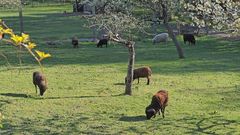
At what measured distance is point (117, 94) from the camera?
19.2 meters

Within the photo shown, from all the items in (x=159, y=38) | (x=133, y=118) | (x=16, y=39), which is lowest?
(x=133, y=118)

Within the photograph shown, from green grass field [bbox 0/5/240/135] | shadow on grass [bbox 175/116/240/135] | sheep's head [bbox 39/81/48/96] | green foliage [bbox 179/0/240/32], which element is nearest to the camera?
shadow on grass [bbox 175/116/240/135]

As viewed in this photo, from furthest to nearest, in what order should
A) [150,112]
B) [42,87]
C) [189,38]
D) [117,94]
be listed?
[189,38], [117,94], [42,87], [150,112]

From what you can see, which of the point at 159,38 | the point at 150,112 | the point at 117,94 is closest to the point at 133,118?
the point at 150,112

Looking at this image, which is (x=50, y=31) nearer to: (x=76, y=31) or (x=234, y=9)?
(x=76, y=31)

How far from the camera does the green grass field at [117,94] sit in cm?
1441

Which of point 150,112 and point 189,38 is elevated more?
point 189,38

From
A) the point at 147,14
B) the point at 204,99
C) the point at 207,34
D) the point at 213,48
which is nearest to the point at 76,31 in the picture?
the point at 147,14

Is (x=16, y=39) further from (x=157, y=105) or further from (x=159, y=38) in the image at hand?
(x=159, y=38)

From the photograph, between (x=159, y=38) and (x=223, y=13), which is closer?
(x=223, y=13)

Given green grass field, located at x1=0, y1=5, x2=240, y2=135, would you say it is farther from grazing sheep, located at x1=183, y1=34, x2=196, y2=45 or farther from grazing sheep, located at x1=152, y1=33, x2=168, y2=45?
grazing sheep, located at x1=152, y1=33, x2=168, y2=45

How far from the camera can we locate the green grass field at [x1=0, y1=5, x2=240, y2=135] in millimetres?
14406

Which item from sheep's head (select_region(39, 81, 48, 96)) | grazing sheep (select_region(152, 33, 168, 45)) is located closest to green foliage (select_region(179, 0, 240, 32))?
sheep's head (select_region(39, 81, 48, 96))

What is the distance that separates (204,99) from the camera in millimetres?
18625
